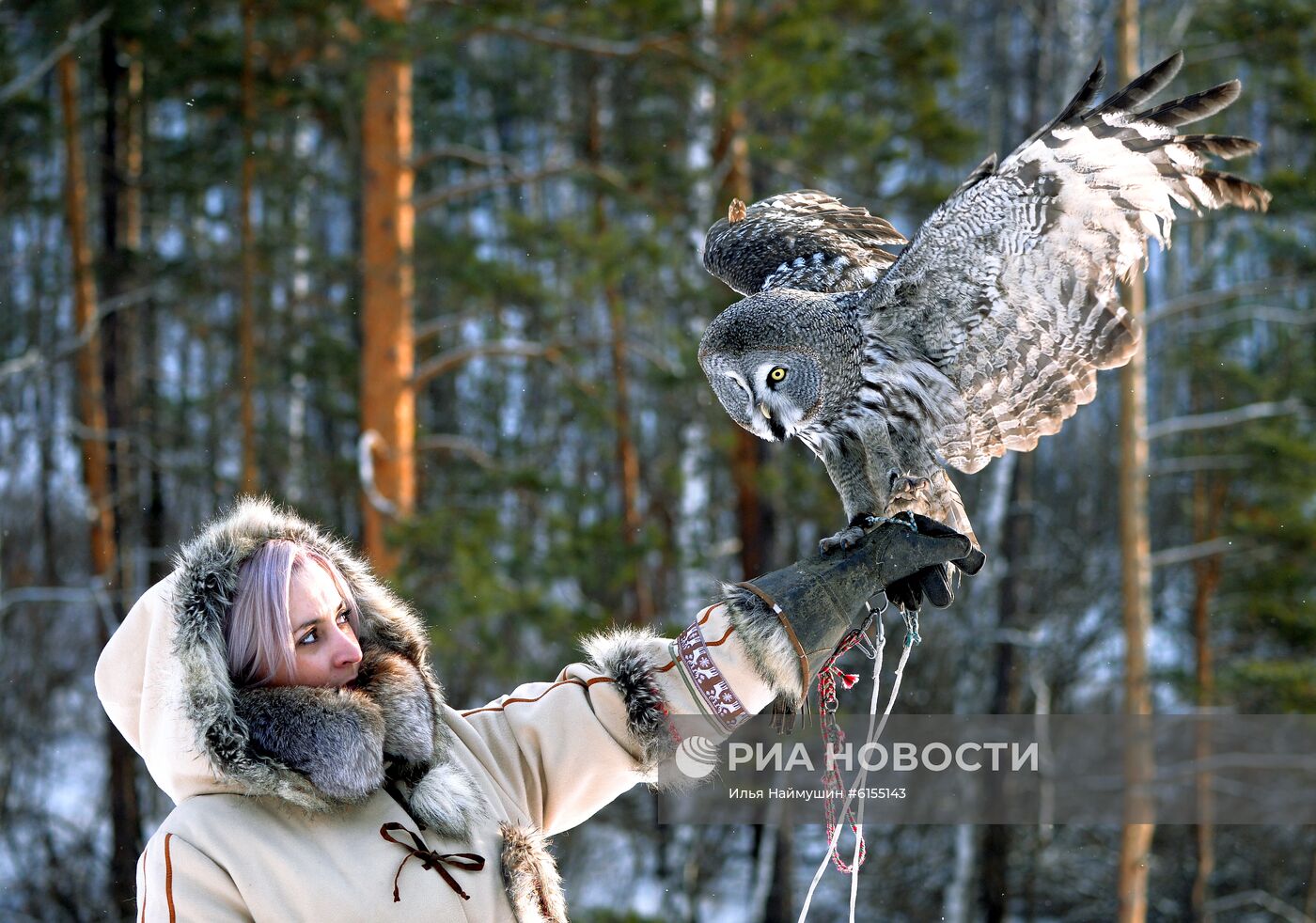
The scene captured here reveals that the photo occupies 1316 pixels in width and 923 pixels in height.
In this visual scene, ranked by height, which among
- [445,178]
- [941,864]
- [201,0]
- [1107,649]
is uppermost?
[445,178]

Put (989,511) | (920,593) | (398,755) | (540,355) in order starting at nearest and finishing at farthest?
1. (398,755)
2. (920,593)
3. (540,355)
4. (989,511)

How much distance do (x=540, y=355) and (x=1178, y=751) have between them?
6113 mm

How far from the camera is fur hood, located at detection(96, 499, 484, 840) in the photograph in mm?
1349

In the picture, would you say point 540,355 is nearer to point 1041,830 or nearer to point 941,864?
point 941,864

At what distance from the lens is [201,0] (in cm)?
663

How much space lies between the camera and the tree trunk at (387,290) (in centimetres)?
568

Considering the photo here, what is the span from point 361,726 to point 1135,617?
230 inches

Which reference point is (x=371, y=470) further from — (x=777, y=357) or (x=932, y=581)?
(x=932, y=581)

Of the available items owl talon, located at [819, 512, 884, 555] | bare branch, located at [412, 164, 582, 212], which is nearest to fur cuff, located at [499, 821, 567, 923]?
owl talon, located at [819, 512, 884, 555]

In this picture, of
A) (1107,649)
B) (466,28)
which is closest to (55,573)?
(466,28)

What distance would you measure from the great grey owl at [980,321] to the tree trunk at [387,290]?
3712mm

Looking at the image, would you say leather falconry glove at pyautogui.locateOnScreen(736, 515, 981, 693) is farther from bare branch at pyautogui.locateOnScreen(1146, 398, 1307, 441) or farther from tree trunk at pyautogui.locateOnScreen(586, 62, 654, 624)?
tree trunk at pyautogui.locateOnScreen(586, 62, 654, 624)

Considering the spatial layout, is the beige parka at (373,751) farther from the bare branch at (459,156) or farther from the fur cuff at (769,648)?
the bare branch at (459,156)

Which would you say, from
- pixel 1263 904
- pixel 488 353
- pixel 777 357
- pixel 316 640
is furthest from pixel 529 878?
pixel 1263 904
